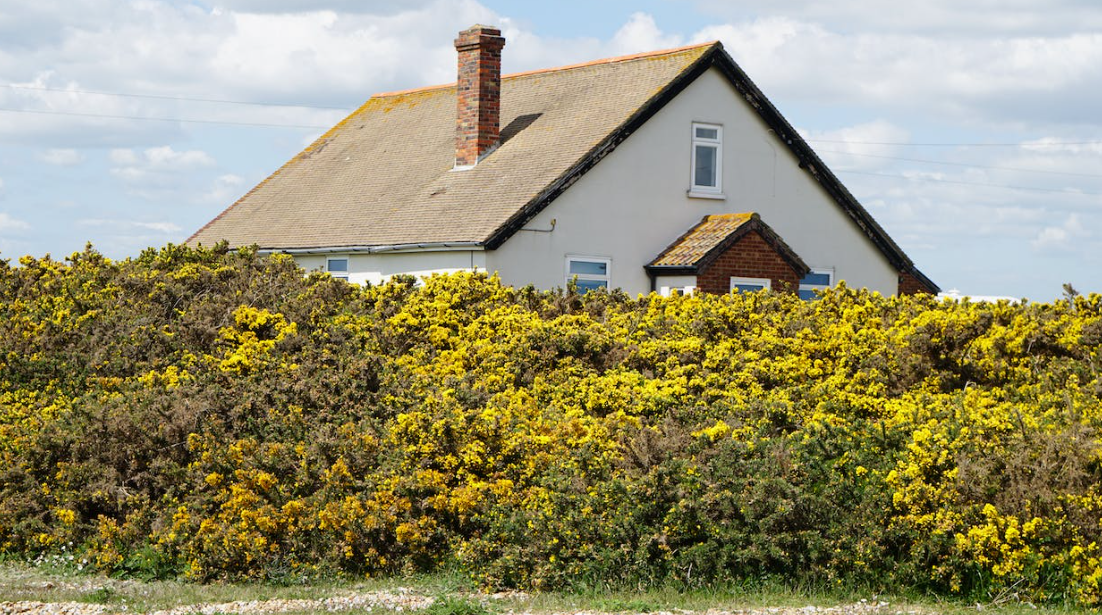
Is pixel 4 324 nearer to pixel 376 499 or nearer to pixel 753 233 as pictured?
pixel 376 499

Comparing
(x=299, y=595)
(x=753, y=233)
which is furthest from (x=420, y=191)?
(x=299, y=595)

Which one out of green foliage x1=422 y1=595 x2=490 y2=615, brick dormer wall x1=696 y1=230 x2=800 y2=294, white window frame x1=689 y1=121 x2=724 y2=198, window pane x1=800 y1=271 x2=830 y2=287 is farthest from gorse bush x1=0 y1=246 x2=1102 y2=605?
window pane x1=800 y1=271 x2=830 y2=287

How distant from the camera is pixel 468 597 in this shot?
8.95 m

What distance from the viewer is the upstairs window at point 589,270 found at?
23.2 meters

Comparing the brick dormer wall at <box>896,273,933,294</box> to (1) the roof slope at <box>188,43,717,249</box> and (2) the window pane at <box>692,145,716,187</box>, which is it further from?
(1) the roof slope at <box>188,43,717,249</box>

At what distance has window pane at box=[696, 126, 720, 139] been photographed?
24.7 metres

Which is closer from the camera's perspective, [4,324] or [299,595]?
[299,595]

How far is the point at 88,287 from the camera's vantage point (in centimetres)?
1484

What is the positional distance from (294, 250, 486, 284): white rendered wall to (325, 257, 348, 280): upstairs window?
0.08 m

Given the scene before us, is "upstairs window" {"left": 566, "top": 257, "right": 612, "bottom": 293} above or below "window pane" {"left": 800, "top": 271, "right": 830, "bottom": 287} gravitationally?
below

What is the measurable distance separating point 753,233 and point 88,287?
1256cm

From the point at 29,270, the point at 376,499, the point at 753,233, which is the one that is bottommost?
the point at 376,499

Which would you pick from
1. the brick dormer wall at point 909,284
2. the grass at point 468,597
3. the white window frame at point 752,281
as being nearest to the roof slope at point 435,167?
the white window frame at point 752,281

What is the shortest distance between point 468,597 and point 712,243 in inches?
588
